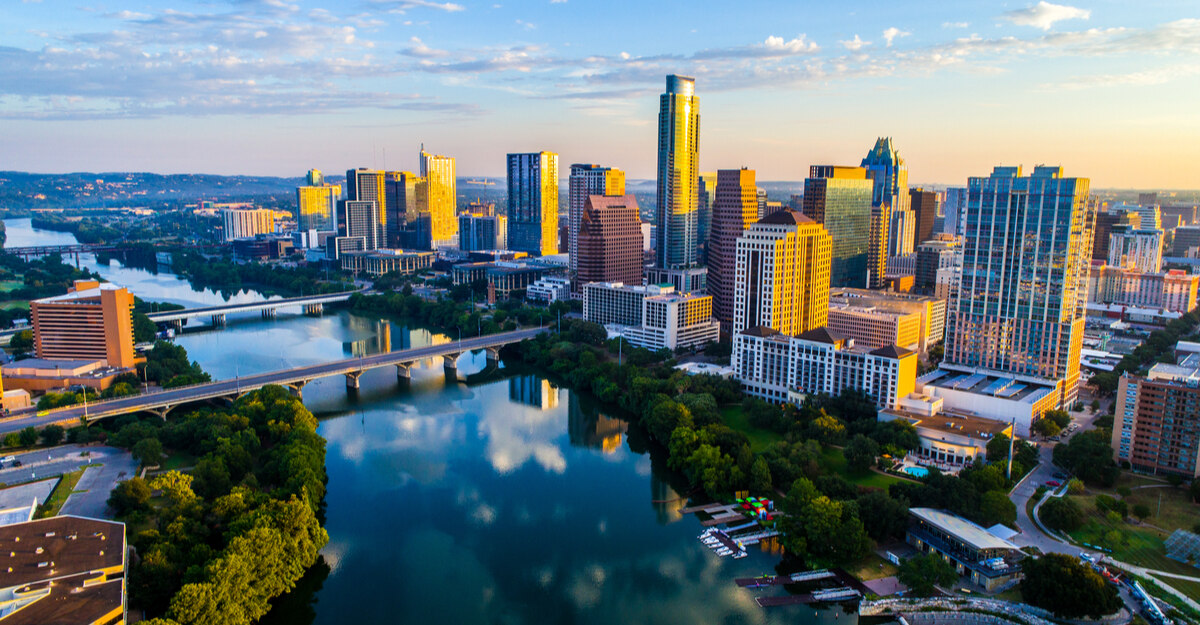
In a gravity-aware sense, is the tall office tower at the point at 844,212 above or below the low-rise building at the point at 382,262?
above

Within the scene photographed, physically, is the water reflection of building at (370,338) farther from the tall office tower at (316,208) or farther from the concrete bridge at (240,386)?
the tall office tower at (316,208)

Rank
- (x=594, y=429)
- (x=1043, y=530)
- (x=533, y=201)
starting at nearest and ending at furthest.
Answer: (x=1043, y=530) → (x=594, y=429) → (x=533, y=201)

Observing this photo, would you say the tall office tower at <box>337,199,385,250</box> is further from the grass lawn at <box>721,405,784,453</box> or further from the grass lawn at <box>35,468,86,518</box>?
the grass lawn at <box>35,468,86,518</box>

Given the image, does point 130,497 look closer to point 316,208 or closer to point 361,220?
point 361,220

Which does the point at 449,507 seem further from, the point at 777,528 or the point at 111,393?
the point at 111,393

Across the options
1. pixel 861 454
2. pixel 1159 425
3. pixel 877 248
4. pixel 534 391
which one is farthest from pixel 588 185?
pixel 1159 425

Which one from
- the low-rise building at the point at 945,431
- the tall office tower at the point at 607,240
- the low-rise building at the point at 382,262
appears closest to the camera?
the low-rise building at the point at 945,431

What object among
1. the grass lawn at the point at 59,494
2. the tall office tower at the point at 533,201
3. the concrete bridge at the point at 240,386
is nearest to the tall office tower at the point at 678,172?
the concrete bridge at the point at 240,386
